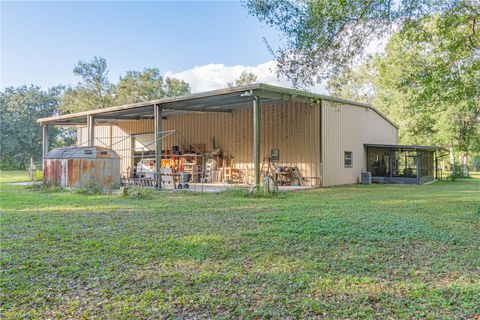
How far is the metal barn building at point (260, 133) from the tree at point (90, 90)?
54.7 ft

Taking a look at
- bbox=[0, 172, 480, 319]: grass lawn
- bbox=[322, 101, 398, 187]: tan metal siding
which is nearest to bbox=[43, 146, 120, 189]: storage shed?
bbox=[0, 172, 480, 319]: grass lawn

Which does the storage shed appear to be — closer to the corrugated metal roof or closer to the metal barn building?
the corrugated metal roof

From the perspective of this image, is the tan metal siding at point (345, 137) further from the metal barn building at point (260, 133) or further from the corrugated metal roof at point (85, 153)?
the corrugated metal roof at point (85, 153)

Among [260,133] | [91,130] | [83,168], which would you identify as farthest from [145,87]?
[83,168]

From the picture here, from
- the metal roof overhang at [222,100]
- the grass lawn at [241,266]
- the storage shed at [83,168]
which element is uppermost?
the metal roof overhang at [222,100]

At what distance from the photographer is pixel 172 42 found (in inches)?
810

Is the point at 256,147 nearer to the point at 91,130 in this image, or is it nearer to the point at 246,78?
the point at 91,130

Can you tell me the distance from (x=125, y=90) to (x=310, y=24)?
32.4 meters

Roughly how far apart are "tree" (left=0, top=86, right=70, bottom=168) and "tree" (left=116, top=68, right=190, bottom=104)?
32.2 ft

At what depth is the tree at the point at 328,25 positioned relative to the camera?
22.4 feet

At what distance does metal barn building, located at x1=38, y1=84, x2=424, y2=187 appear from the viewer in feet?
47.6

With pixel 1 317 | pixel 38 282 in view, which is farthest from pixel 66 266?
pixel 1 317

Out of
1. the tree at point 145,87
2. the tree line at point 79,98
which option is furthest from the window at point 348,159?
the tree at point 145,87

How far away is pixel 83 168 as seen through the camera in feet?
42.4
